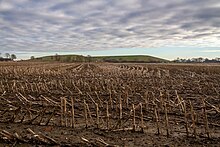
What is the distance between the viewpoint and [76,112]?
13.0 m

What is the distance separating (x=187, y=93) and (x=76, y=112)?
8670mm

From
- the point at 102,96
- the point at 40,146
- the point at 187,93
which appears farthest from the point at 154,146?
the point at 187,93

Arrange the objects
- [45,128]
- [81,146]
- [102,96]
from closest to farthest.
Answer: [81,146], [45,128], [102,96]

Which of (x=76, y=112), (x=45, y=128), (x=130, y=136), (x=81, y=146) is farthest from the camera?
(x=76, y=112)

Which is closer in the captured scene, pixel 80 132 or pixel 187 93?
pixel 80 132

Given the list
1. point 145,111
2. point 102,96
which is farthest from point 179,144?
point 102,96

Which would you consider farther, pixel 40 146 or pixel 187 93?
pixel 187 93

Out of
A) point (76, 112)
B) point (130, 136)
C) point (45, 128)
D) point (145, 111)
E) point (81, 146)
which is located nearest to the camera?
point (81, 146)

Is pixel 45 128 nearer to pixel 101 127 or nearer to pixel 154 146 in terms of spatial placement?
pixel 101 127

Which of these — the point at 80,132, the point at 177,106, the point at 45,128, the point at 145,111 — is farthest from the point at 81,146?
the point at 177,106

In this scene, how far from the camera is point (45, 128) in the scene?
34.2 feet

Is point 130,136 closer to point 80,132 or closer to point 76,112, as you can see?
point 80,132

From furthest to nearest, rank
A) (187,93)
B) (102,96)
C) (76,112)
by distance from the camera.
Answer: (187,93), (102,96), (76,112)

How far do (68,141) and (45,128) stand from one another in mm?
1773
